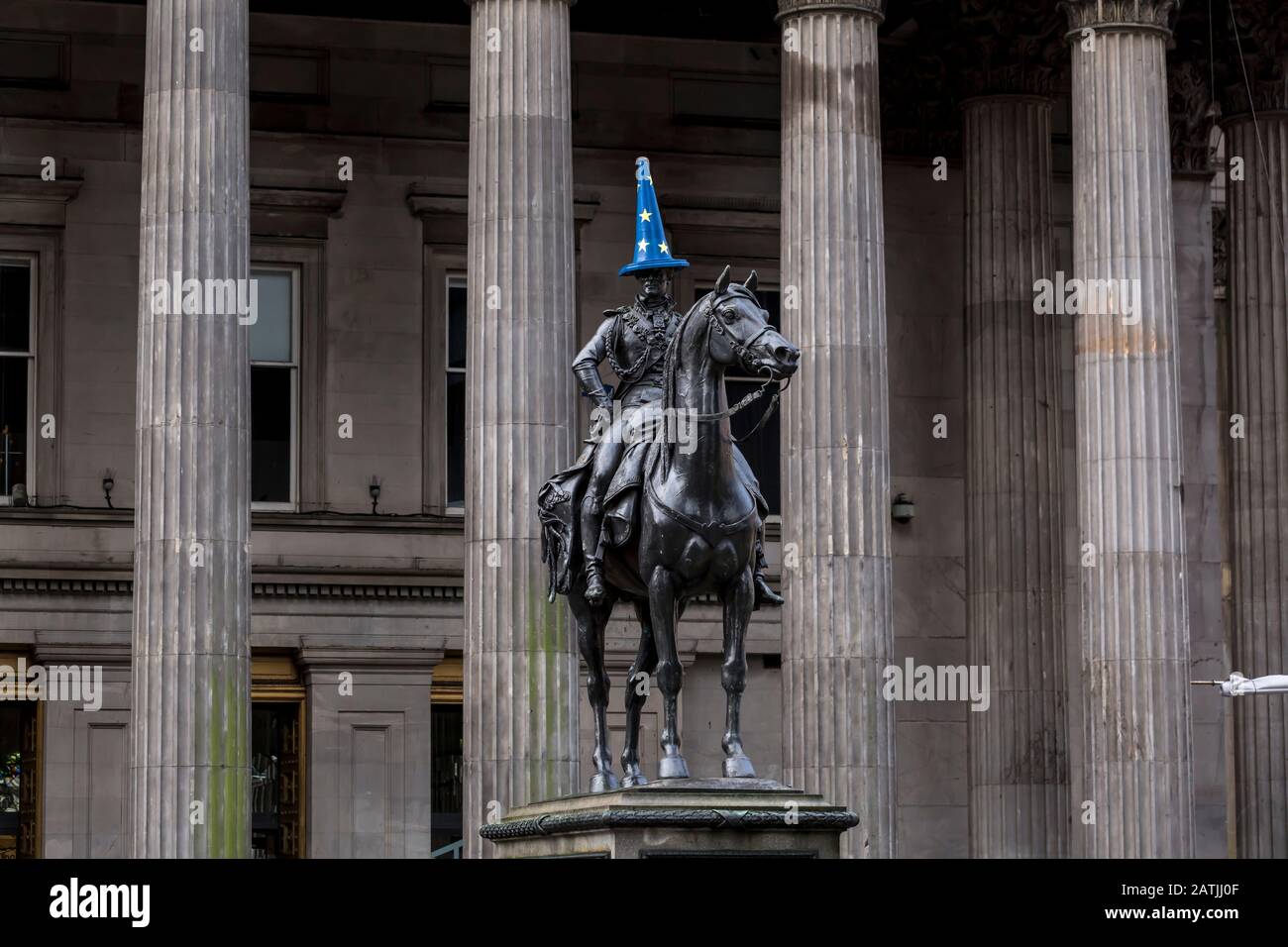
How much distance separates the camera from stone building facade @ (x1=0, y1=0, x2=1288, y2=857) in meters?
31.3

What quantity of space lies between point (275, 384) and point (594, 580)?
18.8 metres

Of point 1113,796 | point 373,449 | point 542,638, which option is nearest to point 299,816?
point 373,449

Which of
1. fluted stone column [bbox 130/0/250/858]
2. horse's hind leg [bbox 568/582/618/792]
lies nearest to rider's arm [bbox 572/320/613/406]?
horse's hind leg [bbox 568/582/618/792]

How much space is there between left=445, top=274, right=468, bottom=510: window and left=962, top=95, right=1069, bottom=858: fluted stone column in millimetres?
7436

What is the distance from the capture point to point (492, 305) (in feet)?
105

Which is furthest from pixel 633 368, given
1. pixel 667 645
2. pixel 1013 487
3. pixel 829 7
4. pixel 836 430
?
pixel 1013 487

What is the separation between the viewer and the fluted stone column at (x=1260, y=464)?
129ft

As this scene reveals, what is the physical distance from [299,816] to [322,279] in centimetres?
775

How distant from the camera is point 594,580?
22094 mm

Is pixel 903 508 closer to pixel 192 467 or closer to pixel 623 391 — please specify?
pixel 192 467
